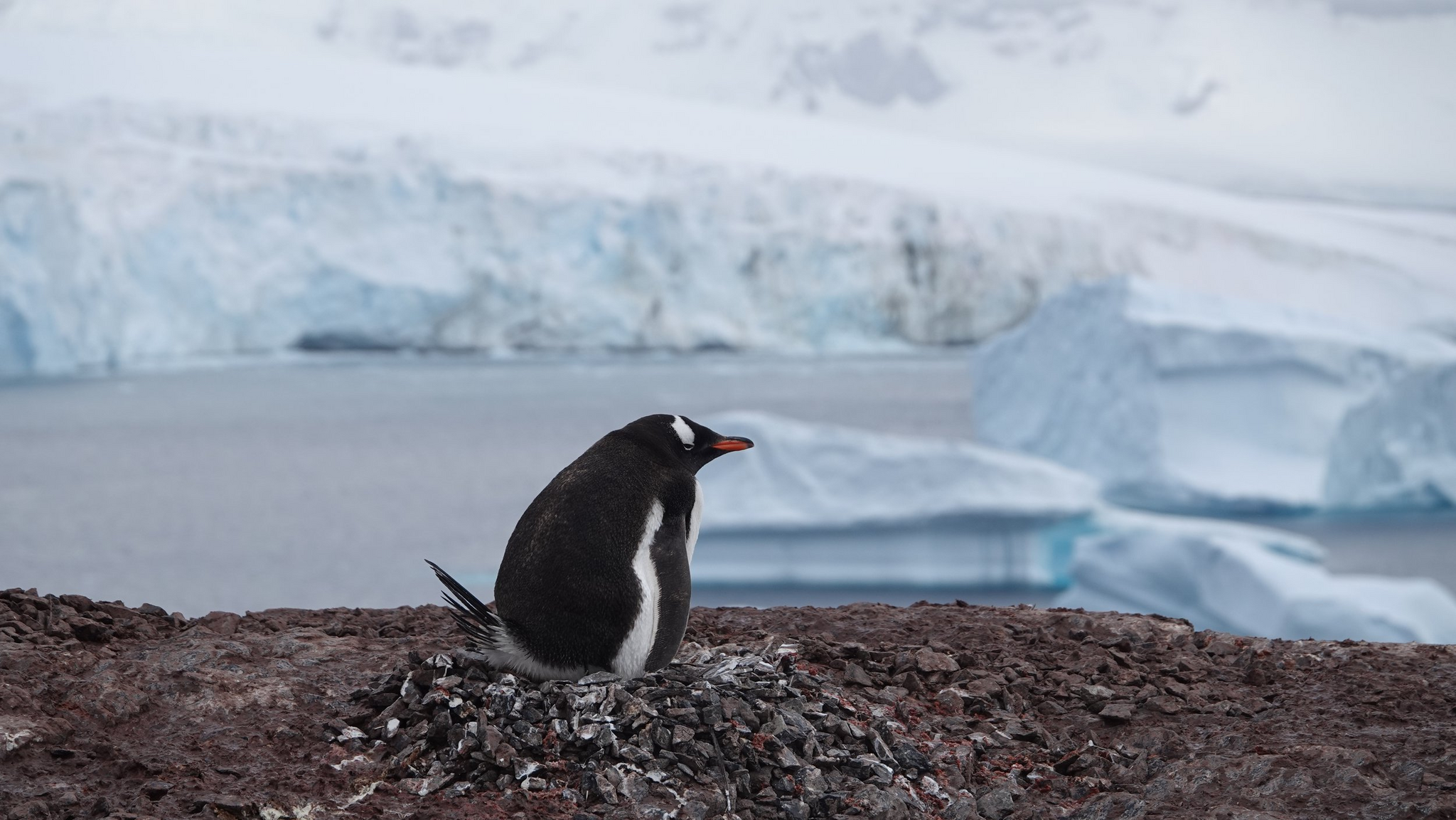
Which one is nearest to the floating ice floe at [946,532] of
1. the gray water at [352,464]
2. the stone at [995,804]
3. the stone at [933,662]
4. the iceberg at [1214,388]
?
the gray water at [352,464]

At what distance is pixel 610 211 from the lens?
49.6ft

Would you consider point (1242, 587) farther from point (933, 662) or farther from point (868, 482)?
point (933, 662)

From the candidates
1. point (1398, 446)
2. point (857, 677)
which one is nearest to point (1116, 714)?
point (857, 677)

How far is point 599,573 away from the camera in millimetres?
2033

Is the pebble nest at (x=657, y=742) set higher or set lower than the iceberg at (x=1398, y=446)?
higher

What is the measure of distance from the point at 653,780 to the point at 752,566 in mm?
6381

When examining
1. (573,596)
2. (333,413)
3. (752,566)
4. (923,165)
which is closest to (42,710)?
(573,596)

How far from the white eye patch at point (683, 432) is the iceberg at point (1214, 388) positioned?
7.52 meters

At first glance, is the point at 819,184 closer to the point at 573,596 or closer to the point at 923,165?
the point at 923,165

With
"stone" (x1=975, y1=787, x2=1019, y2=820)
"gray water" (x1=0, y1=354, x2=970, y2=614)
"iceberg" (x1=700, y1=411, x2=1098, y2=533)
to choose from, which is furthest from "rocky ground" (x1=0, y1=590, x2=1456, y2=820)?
"gray water" (x1=0, y1=354, x2=970, y2=614)

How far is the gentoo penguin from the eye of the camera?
6.68 feet

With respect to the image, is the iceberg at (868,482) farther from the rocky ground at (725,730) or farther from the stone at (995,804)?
the stone at (995,804)

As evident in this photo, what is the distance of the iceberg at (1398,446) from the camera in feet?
29.9

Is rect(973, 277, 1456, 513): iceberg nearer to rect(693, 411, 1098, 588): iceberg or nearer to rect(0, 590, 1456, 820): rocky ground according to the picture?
rect(693, 411, 1098, 588): iceberg
